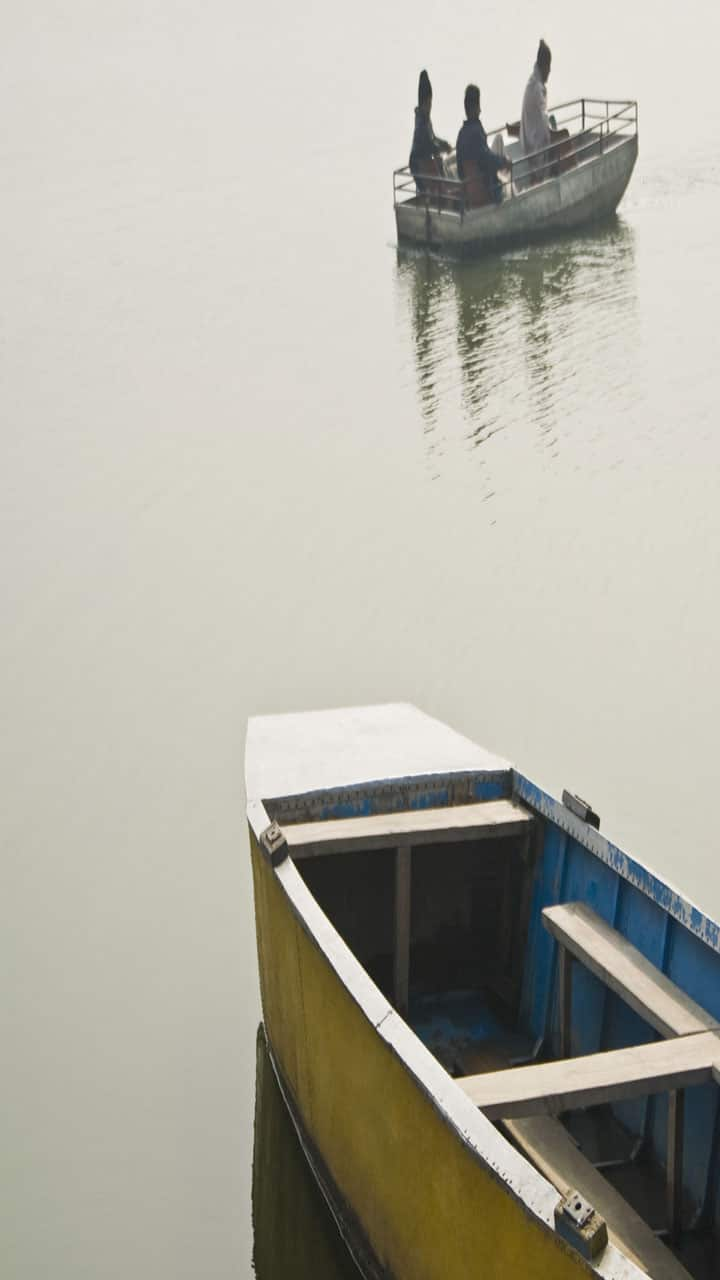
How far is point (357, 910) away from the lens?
23.7 ft

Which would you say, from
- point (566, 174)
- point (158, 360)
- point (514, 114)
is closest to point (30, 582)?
point (158, 360)

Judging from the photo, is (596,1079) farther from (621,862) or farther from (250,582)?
(250,582)

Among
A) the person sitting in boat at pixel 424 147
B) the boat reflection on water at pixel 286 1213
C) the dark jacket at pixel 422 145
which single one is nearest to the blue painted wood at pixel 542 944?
the boat reflection on water at pixel 286 1213

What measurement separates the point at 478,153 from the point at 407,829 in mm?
16734

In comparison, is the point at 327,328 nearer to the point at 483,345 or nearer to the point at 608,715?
the point at 483,345

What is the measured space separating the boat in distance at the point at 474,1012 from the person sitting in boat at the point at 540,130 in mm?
15564

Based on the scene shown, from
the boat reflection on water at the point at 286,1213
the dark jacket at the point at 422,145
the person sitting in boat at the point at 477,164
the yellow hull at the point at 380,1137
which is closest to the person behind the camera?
the yellow hull at the point at 380,1137

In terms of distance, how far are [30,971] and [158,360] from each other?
12893 millimetres

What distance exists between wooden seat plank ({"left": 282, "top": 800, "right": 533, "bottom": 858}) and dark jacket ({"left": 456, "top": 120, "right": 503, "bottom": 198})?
16167 millimetres

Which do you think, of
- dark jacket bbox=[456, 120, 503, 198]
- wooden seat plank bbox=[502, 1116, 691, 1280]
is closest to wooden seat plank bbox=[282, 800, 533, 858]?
wooden seat plank bbox=[502, 1116, 691, 1280]

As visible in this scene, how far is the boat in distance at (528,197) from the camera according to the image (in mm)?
22078

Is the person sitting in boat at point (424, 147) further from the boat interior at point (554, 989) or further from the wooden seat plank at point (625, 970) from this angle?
the wooden seat plank at point (625, 970)

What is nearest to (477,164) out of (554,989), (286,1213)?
(554,989)

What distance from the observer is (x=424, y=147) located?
72.7ft
